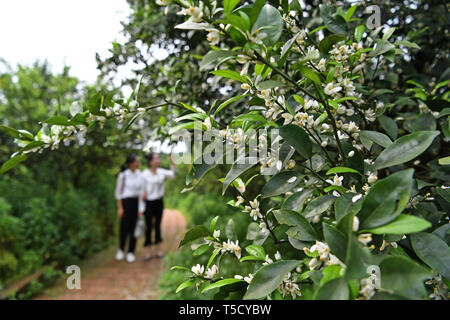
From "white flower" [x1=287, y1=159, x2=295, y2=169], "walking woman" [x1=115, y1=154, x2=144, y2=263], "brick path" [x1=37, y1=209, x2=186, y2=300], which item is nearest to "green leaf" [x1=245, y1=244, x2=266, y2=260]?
"white flower" [x1=287, y1=159, x2=295, y2=169]

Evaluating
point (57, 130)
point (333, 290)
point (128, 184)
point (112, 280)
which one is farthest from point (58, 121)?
point (128, 184)

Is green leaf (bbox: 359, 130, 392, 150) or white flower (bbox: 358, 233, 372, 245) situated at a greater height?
green leaf (bbox: 359, 130, 392, 150)

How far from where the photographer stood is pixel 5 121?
568cm

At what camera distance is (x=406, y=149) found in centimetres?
80

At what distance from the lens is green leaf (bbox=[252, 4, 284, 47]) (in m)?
0.80

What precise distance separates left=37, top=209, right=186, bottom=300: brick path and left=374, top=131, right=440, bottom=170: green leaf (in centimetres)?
333

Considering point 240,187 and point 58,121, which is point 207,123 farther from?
point 58,121

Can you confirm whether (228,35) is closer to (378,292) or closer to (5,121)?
(378,292)

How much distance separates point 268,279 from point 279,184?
0.30m

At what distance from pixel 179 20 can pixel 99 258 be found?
14.4 ft

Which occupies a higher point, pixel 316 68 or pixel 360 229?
pixel 316 68

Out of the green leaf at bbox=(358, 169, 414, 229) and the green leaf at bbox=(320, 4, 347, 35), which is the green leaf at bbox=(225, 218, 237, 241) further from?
the green leaf at bbox=(320, 4, 347, 35)
